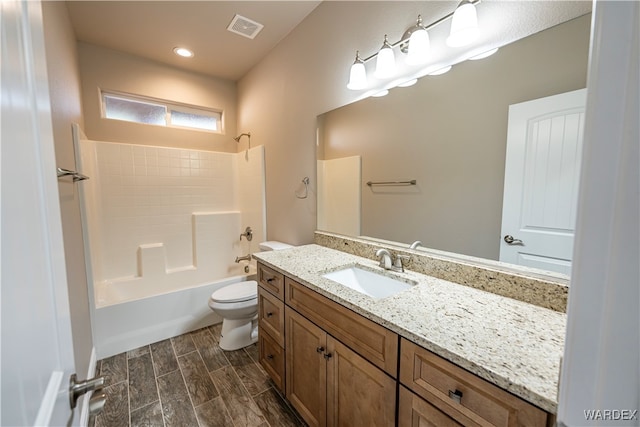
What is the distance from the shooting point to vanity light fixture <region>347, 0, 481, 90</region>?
A: 110 cm

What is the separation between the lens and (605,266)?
0.34 m

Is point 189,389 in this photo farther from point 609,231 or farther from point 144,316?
point 609,231

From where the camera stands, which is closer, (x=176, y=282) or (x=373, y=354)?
(x=373, y=354)

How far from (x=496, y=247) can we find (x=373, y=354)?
2.45 feet

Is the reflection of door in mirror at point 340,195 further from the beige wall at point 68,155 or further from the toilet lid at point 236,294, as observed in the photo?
the beige wall at point 68,155

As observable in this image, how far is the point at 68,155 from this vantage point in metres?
1.66

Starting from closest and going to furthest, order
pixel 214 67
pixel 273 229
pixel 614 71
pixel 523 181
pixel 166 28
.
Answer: pixel 614 71 < pixel 523 181 < pixel 166 28 < pixel 273 229 < pixel 214 67

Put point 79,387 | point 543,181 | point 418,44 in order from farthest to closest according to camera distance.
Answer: point 418,44 → point 543,181 → point 79,387

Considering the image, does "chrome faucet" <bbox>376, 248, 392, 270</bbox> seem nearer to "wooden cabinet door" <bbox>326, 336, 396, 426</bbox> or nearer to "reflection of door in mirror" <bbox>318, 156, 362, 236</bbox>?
"reflection of door in mirror" <bbox>318, 156, 362, 236</bbox>

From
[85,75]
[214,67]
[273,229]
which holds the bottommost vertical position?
[273,229]

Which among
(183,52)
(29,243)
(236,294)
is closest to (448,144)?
(29,243)

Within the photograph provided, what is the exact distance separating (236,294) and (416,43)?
212 centimetres

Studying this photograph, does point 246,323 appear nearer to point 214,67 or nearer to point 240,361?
point 240,361

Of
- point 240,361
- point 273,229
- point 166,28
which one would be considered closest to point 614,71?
point 240,361
